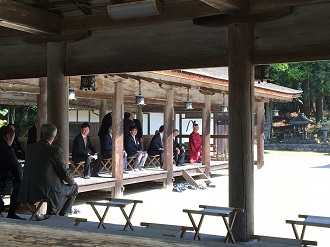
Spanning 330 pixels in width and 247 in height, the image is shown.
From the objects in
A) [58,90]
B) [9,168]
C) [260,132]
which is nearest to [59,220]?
[9,168]

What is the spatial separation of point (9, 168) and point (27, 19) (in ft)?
6.20

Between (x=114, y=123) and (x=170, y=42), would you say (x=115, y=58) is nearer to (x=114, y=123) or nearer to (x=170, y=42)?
(x=170, y=42)

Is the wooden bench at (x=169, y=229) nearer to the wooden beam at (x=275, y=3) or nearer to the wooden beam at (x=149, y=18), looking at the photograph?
the wooden beam at (x=149, y=18)

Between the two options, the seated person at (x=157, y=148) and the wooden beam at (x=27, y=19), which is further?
the seated person at (x=157, y=148)

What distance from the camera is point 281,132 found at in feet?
119

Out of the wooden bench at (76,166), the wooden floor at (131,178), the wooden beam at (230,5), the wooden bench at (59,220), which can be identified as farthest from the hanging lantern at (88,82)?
the wooden bench at (76,166)

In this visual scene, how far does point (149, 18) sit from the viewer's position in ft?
20.4

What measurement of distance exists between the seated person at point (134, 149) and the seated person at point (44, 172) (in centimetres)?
608

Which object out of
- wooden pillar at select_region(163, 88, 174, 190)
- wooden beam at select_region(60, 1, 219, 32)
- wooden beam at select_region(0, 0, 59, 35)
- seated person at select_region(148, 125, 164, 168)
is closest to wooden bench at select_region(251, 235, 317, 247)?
wooden beam at select_region(60, 1, 219, 32)

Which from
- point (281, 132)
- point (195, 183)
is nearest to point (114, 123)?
point (195, 183)

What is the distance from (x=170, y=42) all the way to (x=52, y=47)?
68.3 inches

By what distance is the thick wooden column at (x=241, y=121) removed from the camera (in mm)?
5691

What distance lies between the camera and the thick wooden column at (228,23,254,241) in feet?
18.7

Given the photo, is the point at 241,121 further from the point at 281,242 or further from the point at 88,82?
the point at 88,82
